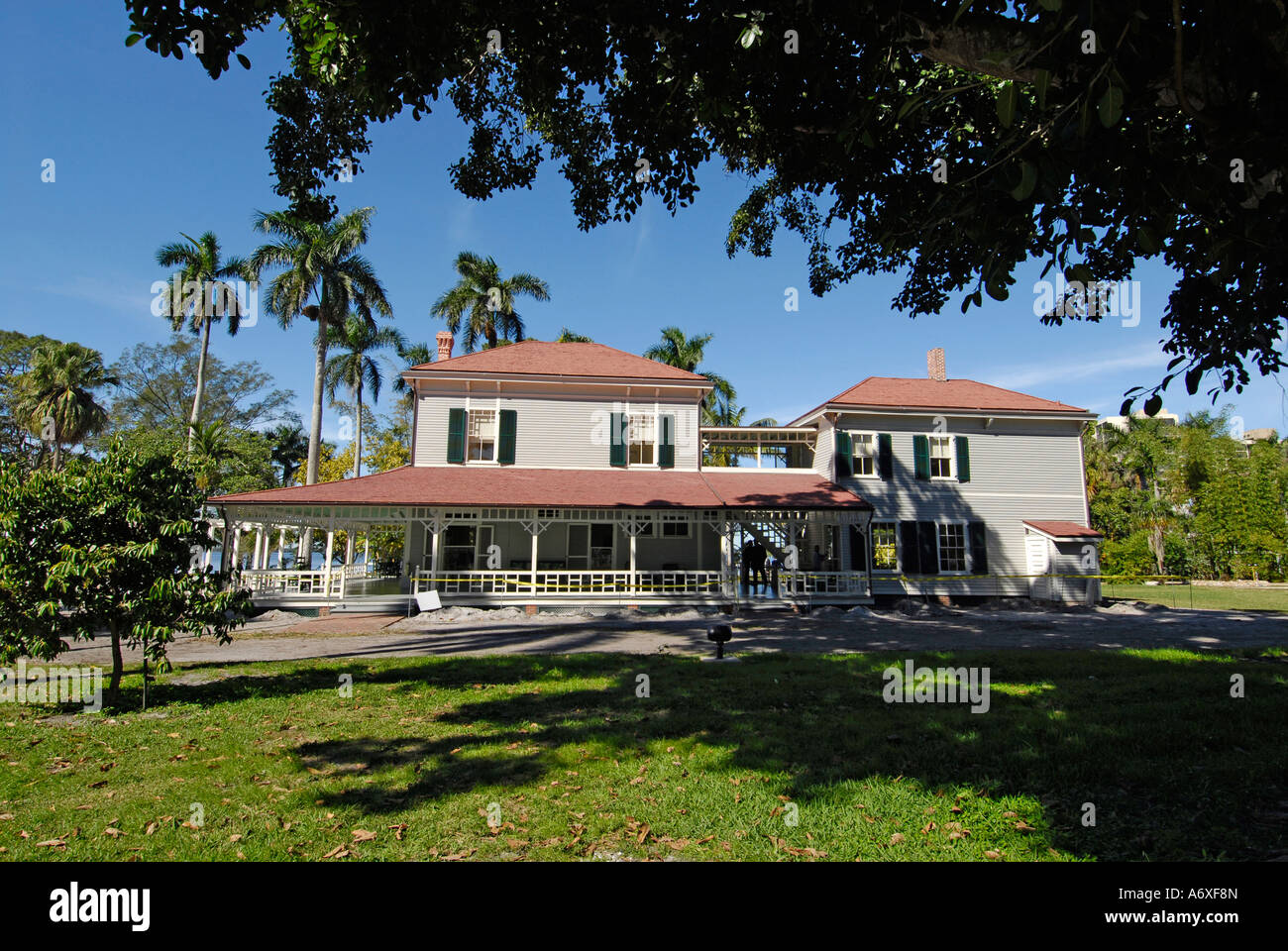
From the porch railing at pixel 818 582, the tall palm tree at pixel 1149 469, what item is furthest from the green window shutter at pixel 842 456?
the tall palm tree at pixel 1149 469

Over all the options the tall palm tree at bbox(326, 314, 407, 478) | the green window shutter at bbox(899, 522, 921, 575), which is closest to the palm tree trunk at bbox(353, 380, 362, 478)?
the tall palm tree at bbox(326, 314, 407, 478)


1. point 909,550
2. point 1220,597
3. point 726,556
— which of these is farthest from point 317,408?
point 1220,597

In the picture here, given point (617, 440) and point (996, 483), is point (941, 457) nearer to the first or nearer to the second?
point (996, 483)

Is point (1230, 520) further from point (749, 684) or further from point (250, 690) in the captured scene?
point (250, 690)

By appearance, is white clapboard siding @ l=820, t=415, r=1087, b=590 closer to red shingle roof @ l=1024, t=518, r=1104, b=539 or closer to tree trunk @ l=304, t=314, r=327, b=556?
red shingle roof @ l=1024, t=518, r=1104, b=539

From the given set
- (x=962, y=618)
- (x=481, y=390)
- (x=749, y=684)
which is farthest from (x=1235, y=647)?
(x=481, y=390)

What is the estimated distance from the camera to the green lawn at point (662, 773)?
13.4ft

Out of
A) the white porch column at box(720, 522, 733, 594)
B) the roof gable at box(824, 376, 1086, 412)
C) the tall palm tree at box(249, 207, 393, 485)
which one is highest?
the tall palm tree at box(249, 207, 393, 485)

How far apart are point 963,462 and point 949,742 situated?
21.3 metres

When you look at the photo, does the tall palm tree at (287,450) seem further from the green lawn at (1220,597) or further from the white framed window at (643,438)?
the green lawn at (1220,597)

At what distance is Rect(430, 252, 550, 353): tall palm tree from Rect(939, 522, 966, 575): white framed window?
80.0 feet

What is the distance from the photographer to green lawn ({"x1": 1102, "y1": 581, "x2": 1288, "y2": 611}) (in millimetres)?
22078

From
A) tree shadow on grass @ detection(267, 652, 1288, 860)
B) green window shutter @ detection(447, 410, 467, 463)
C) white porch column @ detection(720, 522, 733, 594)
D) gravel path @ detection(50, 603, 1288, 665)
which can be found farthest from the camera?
green window shutter @ detection(447, 410, 467, 463)
